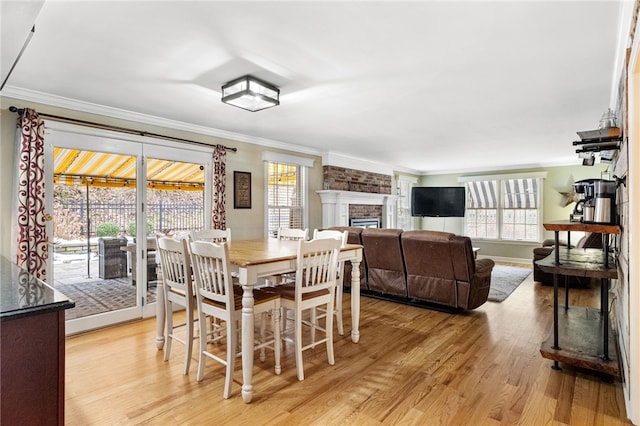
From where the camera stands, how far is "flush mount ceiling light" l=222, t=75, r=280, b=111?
2.84m

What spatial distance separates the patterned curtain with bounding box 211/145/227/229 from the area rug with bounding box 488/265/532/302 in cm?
380

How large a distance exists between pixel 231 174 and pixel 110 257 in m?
1.81

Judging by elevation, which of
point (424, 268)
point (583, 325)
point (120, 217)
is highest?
point (120, 217)

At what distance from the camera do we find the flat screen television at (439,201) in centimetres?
871

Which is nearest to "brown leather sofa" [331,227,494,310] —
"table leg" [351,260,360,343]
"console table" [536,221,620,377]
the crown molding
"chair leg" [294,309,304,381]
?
"console table" [536,221,620,377]

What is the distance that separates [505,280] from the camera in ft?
19.6

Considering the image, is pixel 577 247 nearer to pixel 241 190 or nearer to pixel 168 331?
pixel 241 190

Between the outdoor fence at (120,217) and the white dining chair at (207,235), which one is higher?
the outdoor fence at (120,217)

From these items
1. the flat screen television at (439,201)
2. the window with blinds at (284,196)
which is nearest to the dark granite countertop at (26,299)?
the window with blinds at (284,196)

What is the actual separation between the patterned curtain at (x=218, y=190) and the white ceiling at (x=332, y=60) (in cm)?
38

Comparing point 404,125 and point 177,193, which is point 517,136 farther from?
point 177,193

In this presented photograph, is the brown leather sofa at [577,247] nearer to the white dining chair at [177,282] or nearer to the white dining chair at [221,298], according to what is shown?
the white dining chair at [221,298]

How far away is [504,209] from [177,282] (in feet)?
26.4

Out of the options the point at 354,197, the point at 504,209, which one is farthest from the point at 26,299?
the point at 504,209
